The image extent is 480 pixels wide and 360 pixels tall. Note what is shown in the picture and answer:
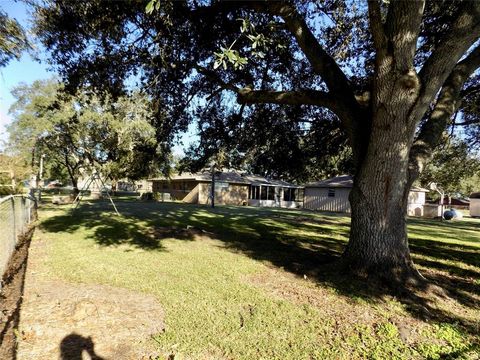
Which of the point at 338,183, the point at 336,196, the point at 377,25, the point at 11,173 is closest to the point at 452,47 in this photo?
the point at 377,25

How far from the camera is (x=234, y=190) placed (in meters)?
36.4

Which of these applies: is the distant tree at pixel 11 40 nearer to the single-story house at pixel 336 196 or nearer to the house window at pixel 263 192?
the single-story house at pixel 336 196

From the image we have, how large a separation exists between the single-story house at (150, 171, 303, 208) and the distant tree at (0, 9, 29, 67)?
26738 mm

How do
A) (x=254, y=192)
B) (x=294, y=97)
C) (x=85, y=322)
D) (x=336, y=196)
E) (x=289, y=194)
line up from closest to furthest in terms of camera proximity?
(x=85, y=322) → (x=294, y=97) → (x=336, y=196) → (x=254, y=192) → (x=289, y=194)

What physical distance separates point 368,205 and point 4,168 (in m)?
30.1

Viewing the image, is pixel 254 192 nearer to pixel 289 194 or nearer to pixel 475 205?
pixel 289 194

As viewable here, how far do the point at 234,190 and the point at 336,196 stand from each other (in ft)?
34.7

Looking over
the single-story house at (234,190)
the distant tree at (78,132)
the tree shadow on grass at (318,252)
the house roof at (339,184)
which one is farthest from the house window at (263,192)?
the tree shadow on grass at (318,252)

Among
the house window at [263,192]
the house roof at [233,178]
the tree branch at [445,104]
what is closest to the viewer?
the tree branch at [445,104]

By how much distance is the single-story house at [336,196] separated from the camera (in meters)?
31.6

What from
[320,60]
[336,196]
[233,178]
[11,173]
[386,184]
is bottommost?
[336,196]

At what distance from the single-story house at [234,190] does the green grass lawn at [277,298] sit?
966 inches

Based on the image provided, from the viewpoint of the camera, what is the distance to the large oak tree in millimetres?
5801

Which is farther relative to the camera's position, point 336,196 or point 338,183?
point 336,196
